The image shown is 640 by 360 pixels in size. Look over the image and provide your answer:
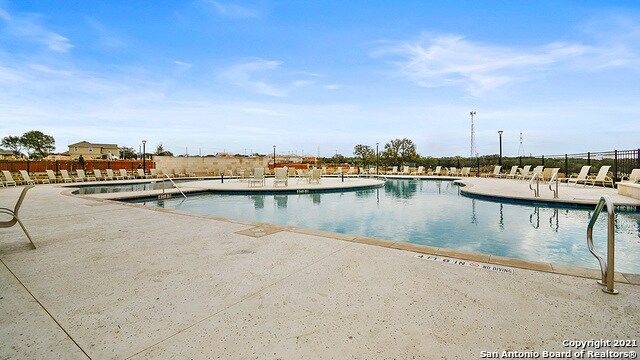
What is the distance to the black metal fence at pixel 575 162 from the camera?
1184 cm

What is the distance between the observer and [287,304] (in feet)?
7.18

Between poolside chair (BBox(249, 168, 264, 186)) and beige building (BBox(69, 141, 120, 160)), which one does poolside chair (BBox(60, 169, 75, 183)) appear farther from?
beige building (BBox(69, 141, 120, 160))

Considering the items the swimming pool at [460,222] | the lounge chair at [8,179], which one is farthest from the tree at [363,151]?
the lounge chair at [8,179]

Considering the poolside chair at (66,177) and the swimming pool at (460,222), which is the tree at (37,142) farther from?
the swimming pool at (460,222)

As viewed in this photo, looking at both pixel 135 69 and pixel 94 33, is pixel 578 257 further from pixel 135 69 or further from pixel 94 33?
pixel 135 69

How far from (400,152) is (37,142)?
8631cm

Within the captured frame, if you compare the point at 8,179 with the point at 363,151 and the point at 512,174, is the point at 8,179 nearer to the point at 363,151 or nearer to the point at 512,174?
the point at 512,174

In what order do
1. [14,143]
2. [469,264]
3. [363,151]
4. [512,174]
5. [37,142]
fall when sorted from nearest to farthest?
[469,264] < [512,174] < [363,151] < [14,143] < [37,142]

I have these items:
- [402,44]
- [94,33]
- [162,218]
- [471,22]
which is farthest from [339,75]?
[162,218]

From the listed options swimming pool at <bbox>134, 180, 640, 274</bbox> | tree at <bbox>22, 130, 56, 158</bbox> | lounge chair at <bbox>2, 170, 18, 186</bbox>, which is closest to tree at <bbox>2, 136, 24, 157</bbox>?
tree at <bbox>22, 130, 56, 158</bbox>

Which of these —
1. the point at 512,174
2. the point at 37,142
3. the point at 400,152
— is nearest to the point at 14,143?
the point at 37,142

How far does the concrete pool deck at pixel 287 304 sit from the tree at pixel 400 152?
32.5 meters

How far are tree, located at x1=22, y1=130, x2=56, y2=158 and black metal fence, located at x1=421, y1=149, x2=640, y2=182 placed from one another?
89.7 meters

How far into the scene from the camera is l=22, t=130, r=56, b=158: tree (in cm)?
7100
